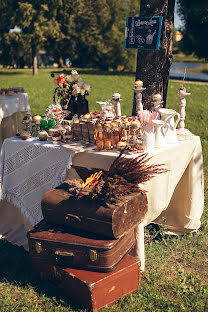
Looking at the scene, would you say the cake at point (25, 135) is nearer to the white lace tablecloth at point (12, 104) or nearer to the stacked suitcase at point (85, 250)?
the stacked suitcase at point (85, 250)

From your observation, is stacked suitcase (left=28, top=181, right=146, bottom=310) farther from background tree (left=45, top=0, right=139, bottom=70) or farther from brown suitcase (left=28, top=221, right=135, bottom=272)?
background tree (left=45, top=0, right=139, bottom=70)

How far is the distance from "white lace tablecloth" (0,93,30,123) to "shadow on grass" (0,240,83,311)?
2047 mm

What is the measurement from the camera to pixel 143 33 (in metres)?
3.70

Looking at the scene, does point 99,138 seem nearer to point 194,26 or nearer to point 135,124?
point 135,124

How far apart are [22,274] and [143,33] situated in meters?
2.50

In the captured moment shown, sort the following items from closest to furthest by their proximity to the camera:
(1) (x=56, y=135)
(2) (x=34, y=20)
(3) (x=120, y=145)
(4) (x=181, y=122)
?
(3) (x=120, y=145), (1) (x=56, y=135), (4) (x=181, y=122), (2) (x=34, y=20)

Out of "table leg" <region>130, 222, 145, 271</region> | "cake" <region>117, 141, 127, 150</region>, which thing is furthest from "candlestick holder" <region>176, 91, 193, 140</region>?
"table leg" <region>130, 222, 145, 271</region>

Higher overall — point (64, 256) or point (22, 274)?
point (64, 256)

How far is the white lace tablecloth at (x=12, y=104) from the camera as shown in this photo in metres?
5.07

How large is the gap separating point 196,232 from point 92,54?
29753 mm

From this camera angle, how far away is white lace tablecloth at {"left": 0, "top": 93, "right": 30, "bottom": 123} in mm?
5070

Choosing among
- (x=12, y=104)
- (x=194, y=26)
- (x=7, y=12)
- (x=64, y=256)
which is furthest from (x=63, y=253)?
(x=7, y=12)

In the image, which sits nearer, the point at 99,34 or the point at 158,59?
the point at 158,59

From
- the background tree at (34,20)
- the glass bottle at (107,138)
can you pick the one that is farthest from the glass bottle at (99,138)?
the background tree at (34,20)
